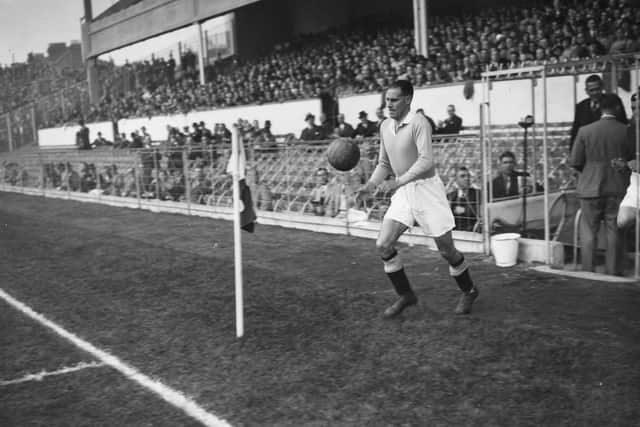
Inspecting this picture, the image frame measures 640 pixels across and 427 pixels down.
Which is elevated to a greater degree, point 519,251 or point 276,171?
point 276,171

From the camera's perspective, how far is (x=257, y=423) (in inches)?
169

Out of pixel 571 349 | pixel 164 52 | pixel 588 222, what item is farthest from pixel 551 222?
pixel 164 52

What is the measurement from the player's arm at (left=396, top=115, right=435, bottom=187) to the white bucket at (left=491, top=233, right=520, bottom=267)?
10.2 feet

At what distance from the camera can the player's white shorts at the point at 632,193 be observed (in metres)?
7.55

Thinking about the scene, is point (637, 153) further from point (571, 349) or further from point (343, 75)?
point (343, 75)

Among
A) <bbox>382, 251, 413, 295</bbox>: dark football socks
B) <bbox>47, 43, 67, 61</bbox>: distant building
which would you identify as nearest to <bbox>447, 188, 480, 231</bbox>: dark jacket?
<bbox>382, 251, 413, 295</bbox>: dark football socks

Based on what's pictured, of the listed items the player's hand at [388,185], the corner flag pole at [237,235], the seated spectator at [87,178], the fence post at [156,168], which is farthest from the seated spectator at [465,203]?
the seated spectator at [87,178]

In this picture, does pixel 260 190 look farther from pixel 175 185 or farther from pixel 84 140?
pixel 84 140

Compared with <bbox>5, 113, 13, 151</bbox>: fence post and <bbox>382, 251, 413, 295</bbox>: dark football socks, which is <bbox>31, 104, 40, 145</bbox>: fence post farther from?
<bbox>382, 251, 413, 295</bbox>: dark football socks

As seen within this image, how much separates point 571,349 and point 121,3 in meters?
43.0

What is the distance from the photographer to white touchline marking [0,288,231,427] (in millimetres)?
4431

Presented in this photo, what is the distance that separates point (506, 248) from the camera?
29.2 ft

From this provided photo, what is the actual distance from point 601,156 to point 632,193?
51cm

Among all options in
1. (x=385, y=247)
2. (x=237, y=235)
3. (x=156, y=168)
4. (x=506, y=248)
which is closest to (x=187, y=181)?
(x=156, y=168)
